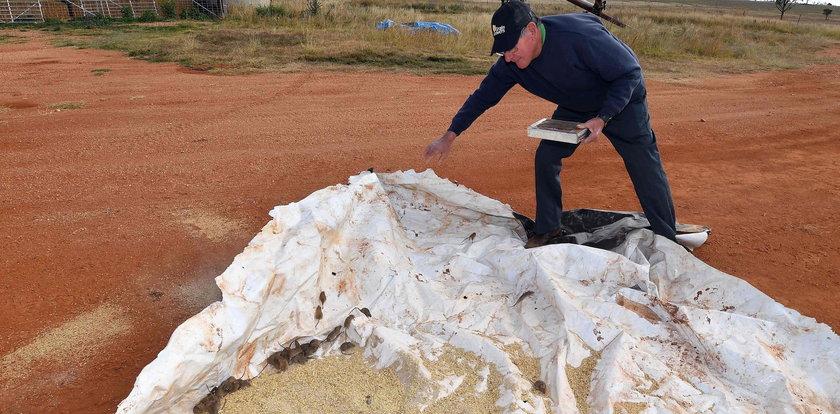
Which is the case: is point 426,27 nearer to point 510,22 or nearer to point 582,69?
point 582,69

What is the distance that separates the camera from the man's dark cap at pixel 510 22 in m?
2.62

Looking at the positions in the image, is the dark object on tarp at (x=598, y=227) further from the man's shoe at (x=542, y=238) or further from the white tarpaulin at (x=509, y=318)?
the white tarpaulin at (x=509, y=318)

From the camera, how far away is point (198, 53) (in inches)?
376

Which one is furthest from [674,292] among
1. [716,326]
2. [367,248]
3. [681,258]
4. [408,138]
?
[408,138]

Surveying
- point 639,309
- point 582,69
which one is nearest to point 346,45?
point 582,69

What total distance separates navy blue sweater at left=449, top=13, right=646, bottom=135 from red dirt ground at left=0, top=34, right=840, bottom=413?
1.28 m

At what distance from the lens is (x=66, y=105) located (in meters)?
6.23

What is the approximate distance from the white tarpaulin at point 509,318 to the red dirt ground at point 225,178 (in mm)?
554

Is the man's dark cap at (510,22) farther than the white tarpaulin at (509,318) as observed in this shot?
Yes

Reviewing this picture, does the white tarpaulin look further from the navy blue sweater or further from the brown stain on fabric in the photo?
the navy blue sweater

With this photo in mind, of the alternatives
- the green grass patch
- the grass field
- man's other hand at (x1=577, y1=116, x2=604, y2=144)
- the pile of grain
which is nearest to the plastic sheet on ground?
the grass field

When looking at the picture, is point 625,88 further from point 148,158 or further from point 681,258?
point 148,158

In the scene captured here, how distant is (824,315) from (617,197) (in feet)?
5.54

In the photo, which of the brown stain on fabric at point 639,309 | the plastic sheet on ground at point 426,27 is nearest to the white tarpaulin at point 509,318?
the brown stain on fabric at point 639,309
